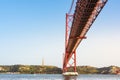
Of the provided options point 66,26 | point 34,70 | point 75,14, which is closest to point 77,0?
point 75,14

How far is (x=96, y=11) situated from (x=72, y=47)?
30835 mm

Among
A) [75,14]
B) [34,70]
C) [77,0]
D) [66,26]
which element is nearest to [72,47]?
[66,26]

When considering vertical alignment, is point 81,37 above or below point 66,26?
below

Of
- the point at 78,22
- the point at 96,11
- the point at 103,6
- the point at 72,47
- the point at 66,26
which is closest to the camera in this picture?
the point at 103,6

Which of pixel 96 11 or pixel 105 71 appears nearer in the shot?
pixel 96 11

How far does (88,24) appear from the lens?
37969 mm

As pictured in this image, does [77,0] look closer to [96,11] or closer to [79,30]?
[96,11]

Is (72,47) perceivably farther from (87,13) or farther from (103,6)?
(103,6)

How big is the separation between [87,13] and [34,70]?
15842 centimetres

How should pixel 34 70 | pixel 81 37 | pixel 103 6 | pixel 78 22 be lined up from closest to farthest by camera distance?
1. pixel 103 6
2. pixel 78 22
3. pixel 81 37
4. pixel 34 70

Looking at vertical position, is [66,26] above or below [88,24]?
above

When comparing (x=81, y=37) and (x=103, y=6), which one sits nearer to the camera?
(x=103, y=6)

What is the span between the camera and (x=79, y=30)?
44.0 metres

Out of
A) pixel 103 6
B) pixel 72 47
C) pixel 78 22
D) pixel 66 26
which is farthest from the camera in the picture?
pixel 66 26
